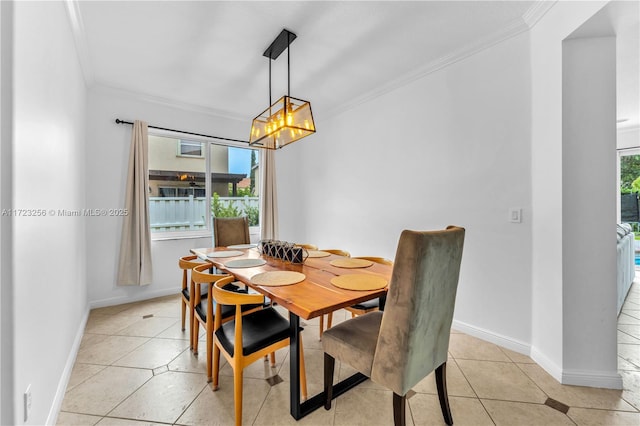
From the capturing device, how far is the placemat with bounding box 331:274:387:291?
55.6 inches

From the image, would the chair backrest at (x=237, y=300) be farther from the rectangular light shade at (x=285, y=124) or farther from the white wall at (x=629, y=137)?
the white wall at (x=629, y=137)

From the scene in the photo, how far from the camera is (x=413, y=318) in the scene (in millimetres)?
1091

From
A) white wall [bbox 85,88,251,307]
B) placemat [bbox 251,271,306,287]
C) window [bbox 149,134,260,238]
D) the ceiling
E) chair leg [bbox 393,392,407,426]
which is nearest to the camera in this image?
chair leg [bbox 393,392,407,426]

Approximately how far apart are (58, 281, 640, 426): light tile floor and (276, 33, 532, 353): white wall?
42 centimetres

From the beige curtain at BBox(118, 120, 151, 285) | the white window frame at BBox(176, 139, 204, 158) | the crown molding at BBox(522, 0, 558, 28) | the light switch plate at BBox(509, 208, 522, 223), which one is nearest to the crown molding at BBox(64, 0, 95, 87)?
the beige curtain at BBox(118, 120, 151, 285)

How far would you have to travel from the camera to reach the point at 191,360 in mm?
1976

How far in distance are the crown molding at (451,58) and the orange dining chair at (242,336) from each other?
104 inches

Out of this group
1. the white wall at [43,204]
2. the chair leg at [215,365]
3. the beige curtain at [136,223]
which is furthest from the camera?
the beige curtain at [136,223]

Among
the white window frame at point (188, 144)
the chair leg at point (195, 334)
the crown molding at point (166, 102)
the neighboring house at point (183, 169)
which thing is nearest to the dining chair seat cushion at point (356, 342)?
the chair leg at point (195, 334)

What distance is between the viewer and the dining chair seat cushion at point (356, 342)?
1270mm

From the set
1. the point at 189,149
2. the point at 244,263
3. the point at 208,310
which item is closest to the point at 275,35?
the point at 244,263

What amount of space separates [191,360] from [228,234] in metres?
1.48

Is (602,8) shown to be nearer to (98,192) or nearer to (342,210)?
(342,210)

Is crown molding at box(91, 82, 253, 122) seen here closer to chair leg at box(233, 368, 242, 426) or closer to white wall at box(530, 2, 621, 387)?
chair leg at box(233, 368, 242, 426)
